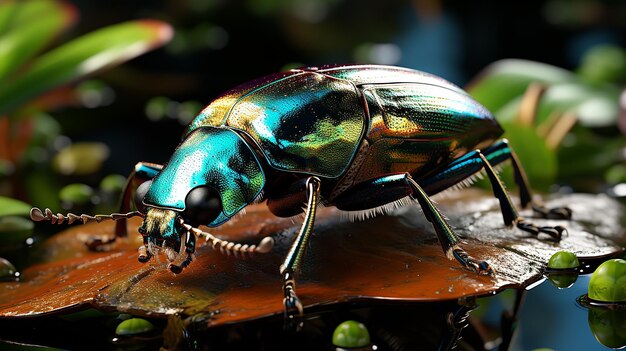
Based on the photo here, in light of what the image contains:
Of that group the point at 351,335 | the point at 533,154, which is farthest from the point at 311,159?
the point at 533,154

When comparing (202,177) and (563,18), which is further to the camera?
(563,18)

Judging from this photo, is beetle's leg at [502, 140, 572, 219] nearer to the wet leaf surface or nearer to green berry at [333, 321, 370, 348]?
the wet leaf surface

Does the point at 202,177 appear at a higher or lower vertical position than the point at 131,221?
higher

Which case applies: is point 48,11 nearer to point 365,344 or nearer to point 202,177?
point 202,177

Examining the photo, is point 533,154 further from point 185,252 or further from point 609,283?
point 185,252

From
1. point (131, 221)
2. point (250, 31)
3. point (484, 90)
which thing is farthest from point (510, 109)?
point (250, 31)

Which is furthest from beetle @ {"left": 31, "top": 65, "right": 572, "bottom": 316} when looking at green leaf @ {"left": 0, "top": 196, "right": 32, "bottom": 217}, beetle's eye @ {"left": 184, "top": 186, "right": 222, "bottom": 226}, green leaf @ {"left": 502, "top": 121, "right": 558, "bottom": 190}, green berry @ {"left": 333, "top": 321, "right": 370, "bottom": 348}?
green leaf @ {"left": 502, "top": 121, "right": 558, "bottom": 190}
